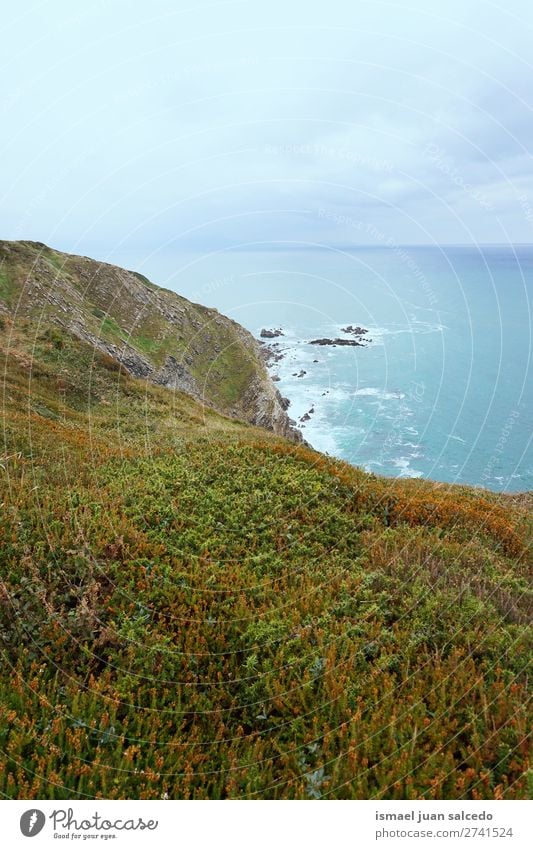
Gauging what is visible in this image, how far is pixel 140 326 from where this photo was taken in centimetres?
7544

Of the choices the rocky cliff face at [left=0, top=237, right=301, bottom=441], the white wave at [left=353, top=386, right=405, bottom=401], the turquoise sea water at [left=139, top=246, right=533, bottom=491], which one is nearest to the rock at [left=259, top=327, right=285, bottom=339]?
the turquoise sea water at [left=139, top=246, right=533, bottom=491]

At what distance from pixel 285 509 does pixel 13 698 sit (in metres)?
7.01

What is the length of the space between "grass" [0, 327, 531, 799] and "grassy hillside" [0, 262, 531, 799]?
0.03 meters

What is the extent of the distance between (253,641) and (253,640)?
0.6 inches

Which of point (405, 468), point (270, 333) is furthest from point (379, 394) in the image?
point (270, 333)

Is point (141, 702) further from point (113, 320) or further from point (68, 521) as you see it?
point (113, 320)

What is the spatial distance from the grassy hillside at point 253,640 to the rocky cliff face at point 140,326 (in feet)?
118

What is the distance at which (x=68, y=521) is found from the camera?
9.37m

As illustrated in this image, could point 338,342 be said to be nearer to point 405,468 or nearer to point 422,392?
point 422,392

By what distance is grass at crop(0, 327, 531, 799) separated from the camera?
Answer: 530cm

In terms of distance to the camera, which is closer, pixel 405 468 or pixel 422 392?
pixel 405 468
